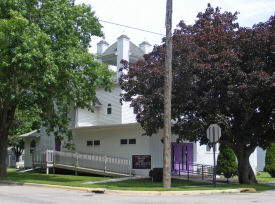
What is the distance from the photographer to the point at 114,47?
31.2m

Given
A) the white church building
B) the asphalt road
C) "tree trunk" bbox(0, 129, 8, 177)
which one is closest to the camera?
the asphalt road

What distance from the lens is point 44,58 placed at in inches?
669

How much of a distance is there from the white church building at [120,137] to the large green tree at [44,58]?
330 centimetres

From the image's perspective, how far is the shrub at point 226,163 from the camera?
25202 mm

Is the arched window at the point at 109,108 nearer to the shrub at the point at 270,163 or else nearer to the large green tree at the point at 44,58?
the large green tree at the point at 44,58

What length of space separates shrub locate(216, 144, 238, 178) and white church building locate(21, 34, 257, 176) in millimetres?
1810

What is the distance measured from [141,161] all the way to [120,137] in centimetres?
301

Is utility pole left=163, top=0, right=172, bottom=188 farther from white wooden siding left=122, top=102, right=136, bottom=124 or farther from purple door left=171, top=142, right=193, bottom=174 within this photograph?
white wooden siding left=122, top=102, right=136, bottom=124

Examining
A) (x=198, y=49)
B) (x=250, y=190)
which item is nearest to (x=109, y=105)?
(x=198, y=49)

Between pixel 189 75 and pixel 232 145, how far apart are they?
18.9 ft

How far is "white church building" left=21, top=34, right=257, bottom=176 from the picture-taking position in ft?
77.5

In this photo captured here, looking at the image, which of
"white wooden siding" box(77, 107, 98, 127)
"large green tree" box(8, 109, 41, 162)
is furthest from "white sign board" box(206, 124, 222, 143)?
"white wooden siding" box(77, 107, 98, 127)

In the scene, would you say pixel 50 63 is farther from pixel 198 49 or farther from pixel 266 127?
pixel 266 127

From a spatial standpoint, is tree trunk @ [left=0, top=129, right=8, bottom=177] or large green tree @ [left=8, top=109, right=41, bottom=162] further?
tree trunk @ [left=0, top=129, right=8, bottom=177]
